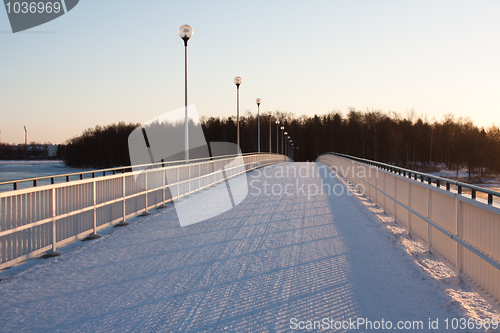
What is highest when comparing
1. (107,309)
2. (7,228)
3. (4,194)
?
(4,194)

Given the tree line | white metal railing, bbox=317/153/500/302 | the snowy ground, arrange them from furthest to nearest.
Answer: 1. the tree line
2. white metal railing, bbox=317/153/500/302
3. the snowy ground

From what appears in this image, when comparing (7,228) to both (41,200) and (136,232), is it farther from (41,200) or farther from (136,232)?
(136,232)

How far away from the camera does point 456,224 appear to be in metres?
5.41

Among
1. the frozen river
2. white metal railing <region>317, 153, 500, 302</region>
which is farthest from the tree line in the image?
white metal railing <region>317, 153, 500, 302</region>

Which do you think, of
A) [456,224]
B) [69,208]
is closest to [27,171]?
[69,208]

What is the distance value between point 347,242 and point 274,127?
13680 cm

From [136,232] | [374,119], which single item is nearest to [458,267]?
[136,232]

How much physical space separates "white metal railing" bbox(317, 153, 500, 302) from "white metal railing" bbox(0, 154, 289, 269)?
6485 mm

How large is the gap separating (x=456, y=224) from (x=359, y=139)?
118m

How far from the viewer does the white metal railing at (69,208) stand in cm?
588

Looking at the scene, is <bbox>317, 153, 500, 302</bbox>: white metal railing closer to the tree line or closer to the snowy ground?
the snowy ground

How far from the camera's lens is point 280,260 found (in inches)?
247

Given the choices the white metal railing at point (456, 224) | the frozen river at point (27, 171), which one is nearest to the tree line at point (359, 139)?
the frozen river at point (27, 171)

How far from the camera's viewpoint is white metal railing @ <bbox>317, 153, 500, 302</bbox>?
4.38 metres
